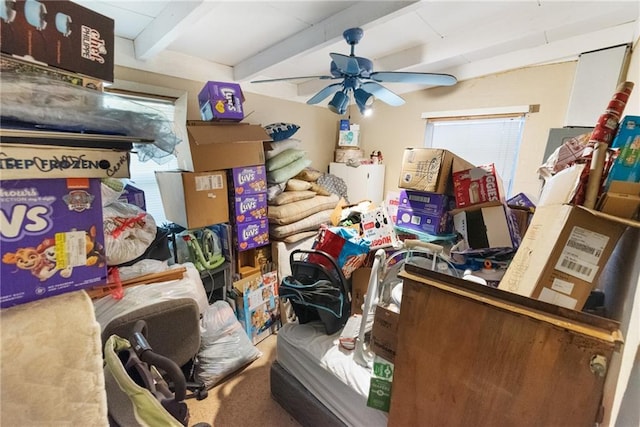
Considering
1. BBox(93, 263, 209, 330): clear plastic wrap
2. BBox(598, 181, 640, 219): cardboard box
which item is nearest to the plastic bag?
BBox(93, 263, 209, 330): clear plastic wrap

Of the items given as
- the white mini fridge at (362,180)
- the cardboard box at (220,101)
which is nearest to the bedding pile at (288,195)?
the cardboard box at (220,101)

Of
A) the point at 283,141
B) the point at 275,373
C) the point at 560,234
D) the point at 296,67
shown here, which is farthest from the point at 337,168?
the point at 560,234

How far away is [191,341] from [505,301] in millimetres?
1483

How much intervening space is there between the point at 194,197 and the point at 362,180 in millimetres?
2092

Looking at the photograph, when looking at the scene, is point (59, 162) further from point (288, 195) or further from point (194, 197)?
point (288, 195)

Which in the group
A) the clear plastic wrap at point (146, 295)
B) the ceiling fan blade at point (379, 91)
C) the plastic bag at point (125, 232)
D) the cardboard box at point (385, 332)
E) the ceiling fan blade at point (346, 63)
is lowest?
the clear plastic wrap at point (146, 295)

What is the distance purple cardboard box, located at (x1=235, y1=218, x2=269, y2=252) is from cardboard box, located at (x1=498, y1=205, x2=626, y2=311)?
2.01 m

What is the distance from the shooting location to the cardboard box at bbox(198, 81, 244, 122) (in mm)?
2143

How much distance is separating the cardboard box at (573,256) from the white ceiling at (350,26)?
1314mm

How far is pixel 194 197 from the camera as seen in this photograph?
2102 mm

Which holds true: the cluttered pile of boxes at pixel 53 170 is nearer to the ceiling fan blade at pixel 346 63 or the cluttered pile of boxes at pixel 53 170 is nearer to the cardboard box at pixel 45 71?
the cardboard box at pixel 45 71

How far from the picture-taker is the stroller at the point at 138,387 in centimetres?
76

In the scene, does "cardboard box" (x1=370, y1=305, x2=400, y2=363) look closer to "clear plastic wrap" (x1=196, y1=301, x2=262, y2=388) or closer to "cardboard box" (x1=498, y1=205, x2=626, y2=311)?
"cardboard box" (x1=498, y1=205, x2=626, y2=311)

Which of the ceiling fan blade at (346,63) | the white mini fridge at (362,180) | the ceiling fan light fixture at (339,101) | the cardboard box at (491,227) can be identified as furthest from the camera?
the white mini fridge at (362,180)
